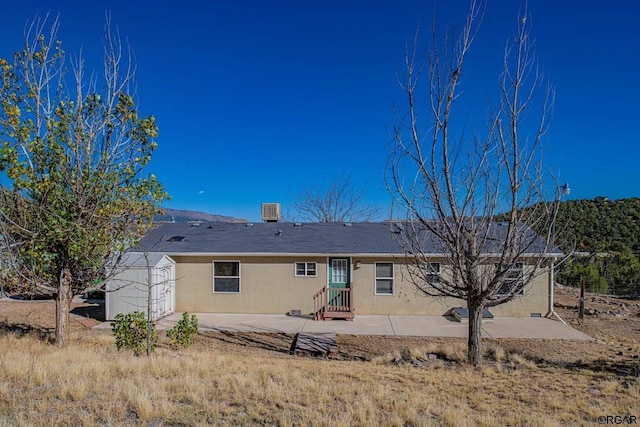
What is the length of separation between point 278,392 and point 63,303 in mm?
5010

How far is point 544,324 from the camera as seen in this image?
11.9 meters

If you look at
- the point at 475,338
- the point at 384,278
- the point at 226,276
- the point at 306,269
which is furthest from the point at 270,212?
the point at 475,338

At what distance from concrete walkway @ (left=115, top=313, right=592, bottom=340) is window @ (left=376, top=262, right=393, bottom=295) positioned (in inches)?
36.0

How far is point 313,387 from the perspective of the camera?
5.36m

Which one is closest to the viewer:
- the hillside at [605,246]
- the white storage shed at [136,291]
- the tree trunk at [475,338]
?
the tree trunk at [475,338]

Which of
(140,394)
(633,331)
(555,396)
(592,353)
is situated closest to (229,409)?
(140,394)

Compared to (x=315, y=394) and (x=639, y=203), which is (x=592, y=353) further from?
(x=639, y=203)

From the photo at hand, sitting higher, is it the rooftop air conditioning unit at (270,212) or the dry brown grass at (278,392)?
the rooftop air conditioning unit at (270,212)

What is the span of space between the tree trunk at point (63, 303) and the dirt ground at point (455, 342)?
149 cm

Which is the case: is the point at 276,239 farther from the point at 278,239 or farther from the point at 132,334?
the point at 132,334

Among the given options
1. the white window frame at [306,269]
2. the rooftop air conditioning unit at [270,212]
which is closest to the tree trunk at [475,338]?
the white window frame at [306,269]

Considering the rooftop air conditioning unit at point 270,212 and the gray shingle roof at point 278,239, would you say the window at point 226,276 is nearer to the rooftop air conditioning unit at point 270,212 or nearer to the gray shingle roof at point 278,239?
the gray shingle roof at point 278,239

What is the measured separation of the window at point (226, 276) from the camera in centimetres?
1360

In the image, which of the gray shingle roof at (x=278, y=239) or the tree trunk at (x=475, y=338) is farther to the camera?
the gray shingle roof at (x=278, y=239)
